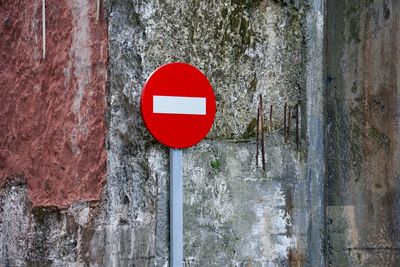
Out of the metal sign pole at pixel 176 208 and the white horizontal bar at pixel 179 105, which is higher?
the white horizontal bar at pixel 179 105

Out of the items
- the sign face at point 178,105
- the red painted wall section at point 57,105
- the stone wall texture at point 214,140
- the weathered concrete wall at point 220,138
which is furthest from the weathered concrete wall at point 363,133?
the red painted wall section at point 57,105

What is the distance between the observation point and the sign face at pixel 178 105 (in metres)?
3.60

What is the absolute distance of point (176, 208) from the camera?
12.0ft

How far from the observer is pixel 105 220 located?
3598 mm

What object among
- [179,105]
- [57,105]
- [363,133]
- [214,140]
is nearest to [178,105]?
[179,105]

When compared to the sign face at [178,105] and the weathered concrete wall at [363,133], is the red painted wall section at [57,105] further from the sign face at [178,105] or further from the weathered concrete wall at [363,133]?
the weathered concrete wall at [363,133]

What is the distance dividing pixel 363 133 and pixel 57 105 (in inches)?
52.5

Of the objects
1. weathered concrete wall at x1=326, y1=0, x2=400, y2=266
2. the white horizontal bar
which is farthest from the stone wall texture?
the white horizontal bar

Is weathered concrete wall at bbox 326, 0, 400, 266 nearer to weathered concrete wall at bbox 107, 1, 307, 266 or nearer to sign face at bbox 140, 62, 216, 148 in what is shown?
weathered concrete wall at bbox 107, 1, 307, 266

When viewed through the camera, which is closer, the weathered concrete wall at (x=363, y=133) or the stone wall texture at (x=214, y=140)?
the stone wall texture at (x=214, y=140)

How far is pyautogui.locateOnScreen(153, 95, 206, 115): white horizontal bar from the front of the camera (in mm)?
3604

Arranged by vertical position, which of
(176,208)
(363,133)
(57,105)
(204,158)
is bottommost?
(176,208)

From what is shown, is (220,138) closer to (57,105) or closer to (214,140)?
(214,140)

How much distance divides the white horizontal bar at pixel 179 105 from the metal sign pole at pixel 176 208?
168 mm
